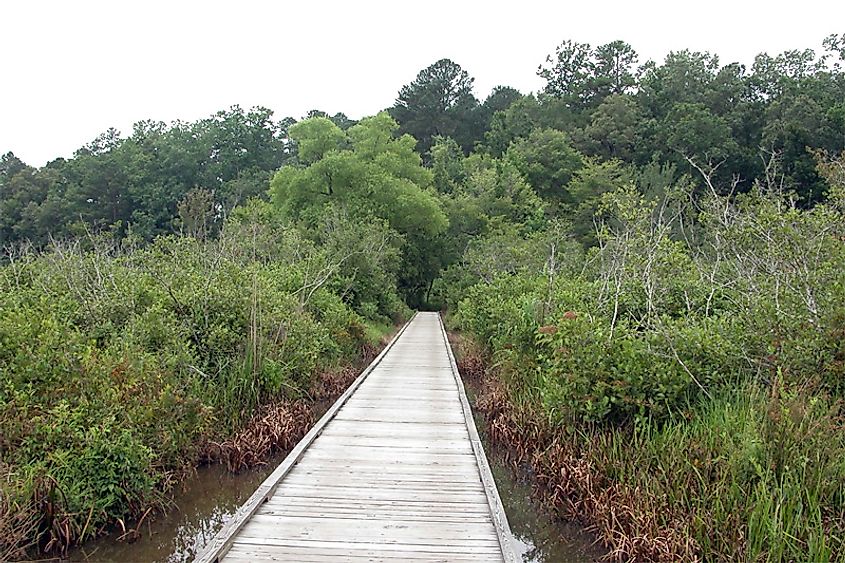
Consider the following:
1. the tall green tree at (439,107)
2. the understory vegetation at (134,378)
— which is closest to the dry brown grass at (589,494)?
the understory vegetation at (134,378)

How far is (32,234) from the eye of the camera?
34.4 m

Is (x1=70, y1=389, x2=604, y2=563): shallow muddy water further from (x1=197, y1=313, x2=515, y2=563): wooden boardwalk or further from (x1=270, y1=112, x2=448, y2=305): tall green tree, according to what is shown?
(x1=270, y1=112, x2=448, y2=305): tall green tree

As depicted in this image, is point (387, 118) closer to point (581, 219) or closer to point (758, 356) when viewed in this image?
point (581, 219)

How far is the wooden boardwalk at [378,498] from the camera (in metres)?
3.76

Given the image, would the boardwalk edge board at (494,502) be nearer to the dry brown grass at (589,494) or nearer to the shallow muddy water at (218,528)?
the shallow muddy water at (218,528)

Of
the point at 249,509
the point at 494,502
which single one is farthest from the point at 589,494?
the point at 249,509

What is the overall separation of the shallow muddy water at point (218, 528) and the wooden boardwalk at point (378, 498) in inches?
18.9

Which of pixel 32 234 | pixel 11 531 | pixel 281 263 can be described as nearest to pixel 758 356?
pixel 11 531

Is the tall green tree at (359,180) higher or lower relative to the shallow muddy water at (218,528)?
higher

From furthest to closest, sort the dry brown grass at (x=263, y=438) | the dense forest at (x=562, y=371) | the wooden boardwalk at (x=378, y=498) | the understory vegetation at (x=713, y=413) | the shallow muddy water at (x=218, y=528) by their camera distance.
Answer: the dry brown grass at (x=263, y=438), the shallow muddy water at (x=218, y=528), the dense forest at (x=562, y=371), the understory vegetation at (x=713, y=413), the wooden boardwalk at (x=378, y=498)

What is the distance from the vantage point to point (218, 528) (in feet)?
16.4

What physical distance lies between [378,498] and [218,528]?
4.56ft

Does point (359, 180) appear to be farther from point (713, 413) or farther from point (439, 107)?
point (439, 107)

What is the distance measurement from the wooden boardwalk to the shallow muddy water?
48 cm
